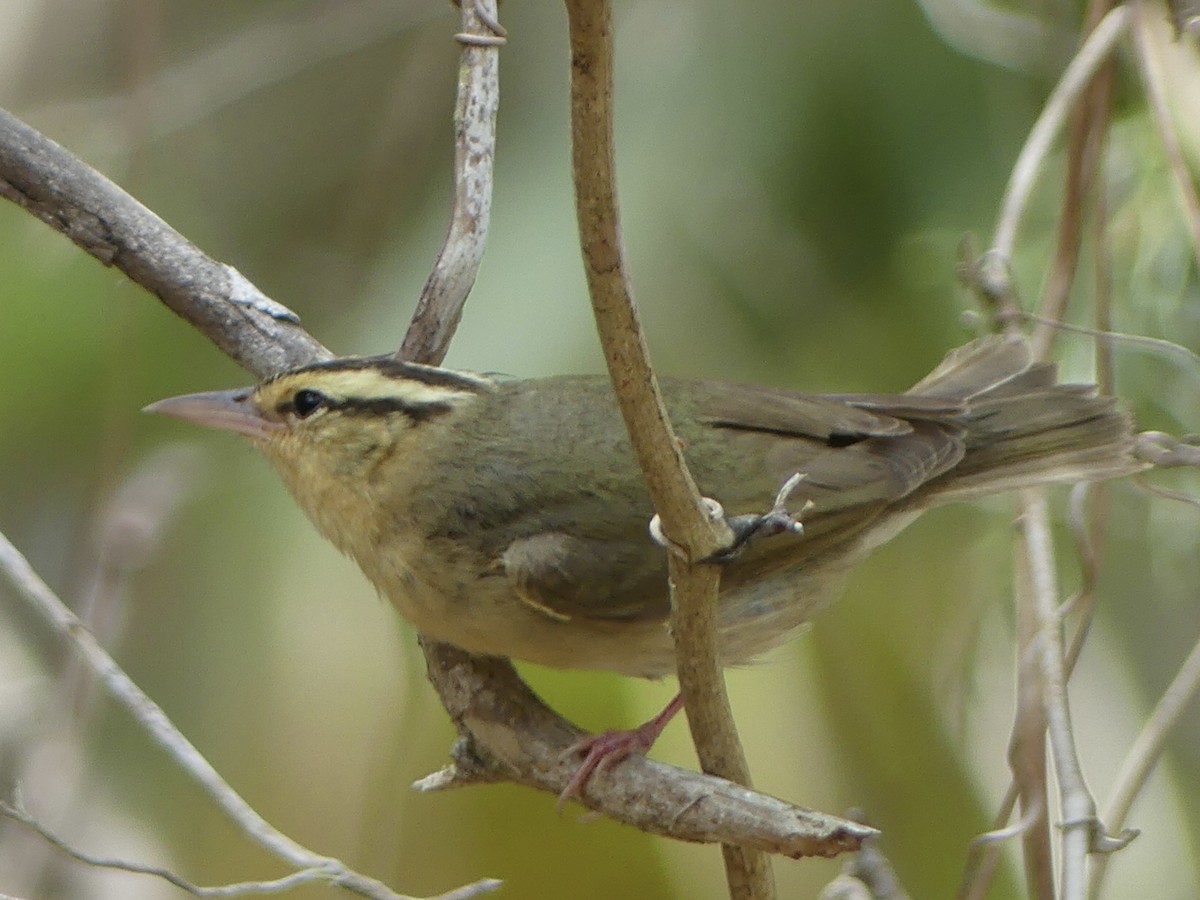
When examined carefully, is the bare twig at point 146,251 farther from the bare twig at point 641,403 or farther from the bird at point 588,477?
the bare twig at point 641,403

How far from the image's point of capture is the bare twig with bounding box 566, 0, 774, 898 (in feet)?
5.19

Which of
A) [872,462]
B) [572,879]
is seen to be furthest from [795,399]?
[572,879]

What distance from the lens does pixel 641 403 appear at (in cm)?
179

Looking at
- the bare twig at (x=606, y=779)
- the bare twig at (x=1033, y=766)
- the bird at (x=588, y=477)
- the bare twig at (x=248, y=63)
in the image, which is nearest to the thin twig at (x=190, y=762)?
the bare twig at (x=606, y=779)

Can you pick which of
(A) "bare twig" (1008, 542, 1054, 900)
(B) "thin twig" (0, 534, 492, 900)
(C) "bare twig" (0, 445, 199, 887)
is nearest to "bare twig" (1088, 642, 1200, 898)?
(A) "bare twig" (1008, 542, 1054, 900)

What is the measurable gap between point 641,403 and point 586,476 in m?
1.02

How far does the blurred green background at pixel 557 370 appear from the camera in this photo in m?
3.81

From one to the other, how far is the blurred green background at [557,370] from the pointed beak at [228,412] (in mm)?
444

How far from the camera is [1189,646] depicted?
404 centimetres

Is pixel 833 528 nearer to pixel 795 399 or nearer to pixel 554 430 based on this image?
pixel 795 399

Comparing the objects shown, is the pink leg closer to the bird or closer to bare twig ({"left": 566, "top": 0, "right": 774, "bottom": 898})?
the bird

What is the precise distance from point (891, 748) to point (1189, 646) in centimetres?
87

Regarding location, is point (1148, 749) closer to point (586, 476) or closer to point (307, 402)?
point (586, 476)

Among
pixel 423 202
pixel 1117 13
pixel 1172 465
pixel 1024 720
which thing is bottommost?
pixel 1024 720
